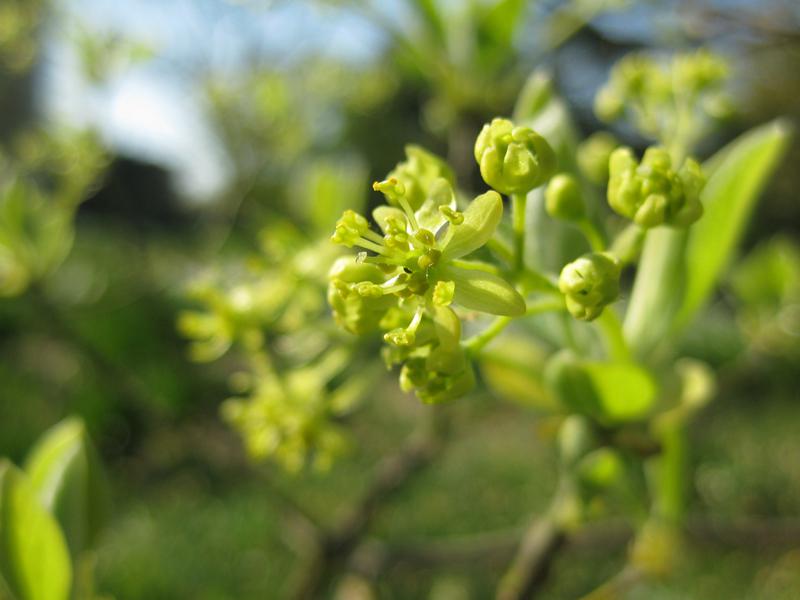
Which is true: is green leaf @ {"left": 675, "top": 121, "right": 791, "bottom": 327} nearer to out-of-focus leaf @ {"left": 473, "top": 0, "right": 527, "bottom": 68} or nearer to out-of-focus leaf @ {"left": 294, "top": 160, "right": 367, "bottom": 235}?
out-of-focus leaf @ {"left": 294, "top": 160, "right": 367, "bottom": 235}

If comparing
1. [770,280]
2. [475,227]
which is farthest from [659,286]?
[770,280]

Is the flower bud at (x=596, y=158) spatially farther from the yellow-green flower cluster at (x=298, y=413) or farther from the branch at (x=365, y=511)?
the branch at (x=365, y=511)

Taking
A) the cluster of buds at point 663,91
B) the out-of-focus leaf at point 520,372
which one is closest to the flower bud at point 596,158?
the cluster of buds at point 663,91

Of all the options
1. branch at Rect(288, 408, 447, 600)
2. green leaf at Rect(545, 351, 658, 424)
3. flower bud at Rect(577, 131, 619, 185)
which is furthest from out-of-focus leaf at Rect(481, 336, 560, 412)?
branch at Rect(288, 408, 447, 600)

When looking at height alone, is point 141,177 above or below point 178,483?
below

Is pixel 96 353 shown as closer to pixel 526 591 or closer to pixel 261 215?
pixel 261 215

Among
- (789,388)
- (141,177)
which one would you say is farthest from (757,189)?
(141,177)
